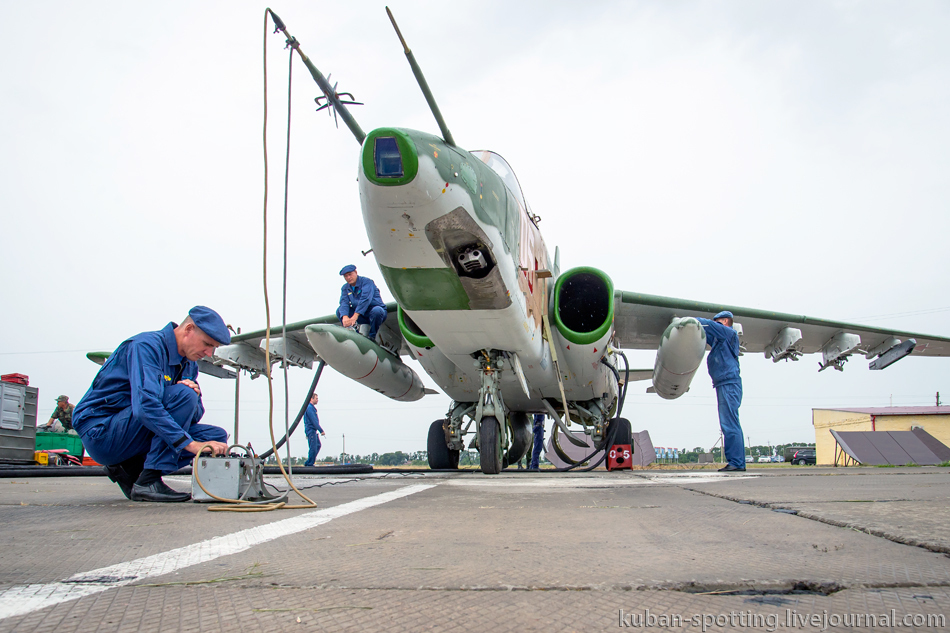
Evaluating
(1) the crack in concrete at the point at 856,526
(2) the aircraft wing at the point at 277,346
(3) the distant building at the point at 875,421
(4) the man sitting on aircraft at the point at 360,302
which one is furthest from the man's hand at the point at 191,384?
(3) the distant building at the point at 875,421

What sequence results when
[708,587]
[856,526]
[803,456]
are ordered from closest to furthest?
1. [708,587]
2. [856,526]
3. [803,456]

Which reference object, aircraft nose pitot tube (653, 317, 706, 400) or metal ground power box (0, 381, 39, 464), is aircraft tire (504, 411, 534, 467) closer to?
aircraft nose pitot tube (653, 317, 706, 400)

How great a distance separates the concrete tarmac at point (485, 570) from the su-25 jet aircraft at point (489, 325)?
3.97ft

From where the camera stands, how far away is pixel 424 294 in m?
4.73

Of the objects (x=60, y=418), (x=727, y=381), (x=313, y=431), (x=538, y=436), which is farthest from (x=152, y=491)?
(x=60, y=418)

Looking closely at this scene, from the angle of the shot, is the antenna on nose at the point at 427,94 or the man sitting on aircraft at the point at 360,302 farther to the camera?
the man sitting on aircraft at the point at 360,302

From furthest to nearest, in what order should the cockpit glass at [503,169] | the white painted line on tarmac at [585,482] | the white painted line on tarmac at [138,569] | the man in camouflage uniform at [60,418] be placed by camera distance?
the man in camouflage uniform at [60,418], the cockpit glass at [503,169], the white painted line on tarmac at [585,482], the white painted line on tarmac at [138,569]

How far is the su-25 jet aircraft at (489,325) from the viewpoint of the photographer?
12.9ft

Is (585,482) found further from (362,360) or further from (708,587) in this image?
(708,587)

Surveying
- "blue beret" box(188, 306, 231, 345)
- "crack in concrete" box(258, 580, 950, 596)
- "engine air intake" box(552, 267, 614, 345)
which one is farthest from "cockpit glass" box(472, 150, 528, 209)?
"crack in concrete" box(258, 580, 950, 596)

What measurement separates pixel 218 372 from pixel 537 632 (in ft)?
35.6

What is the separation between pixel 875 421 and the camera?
20.4 meters

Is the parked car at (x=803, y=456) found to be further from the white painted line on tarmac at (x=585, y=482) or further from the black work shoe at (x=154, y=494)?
the black work shoe at (x=154, y=494)

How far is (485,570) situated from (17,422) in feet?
38.1
